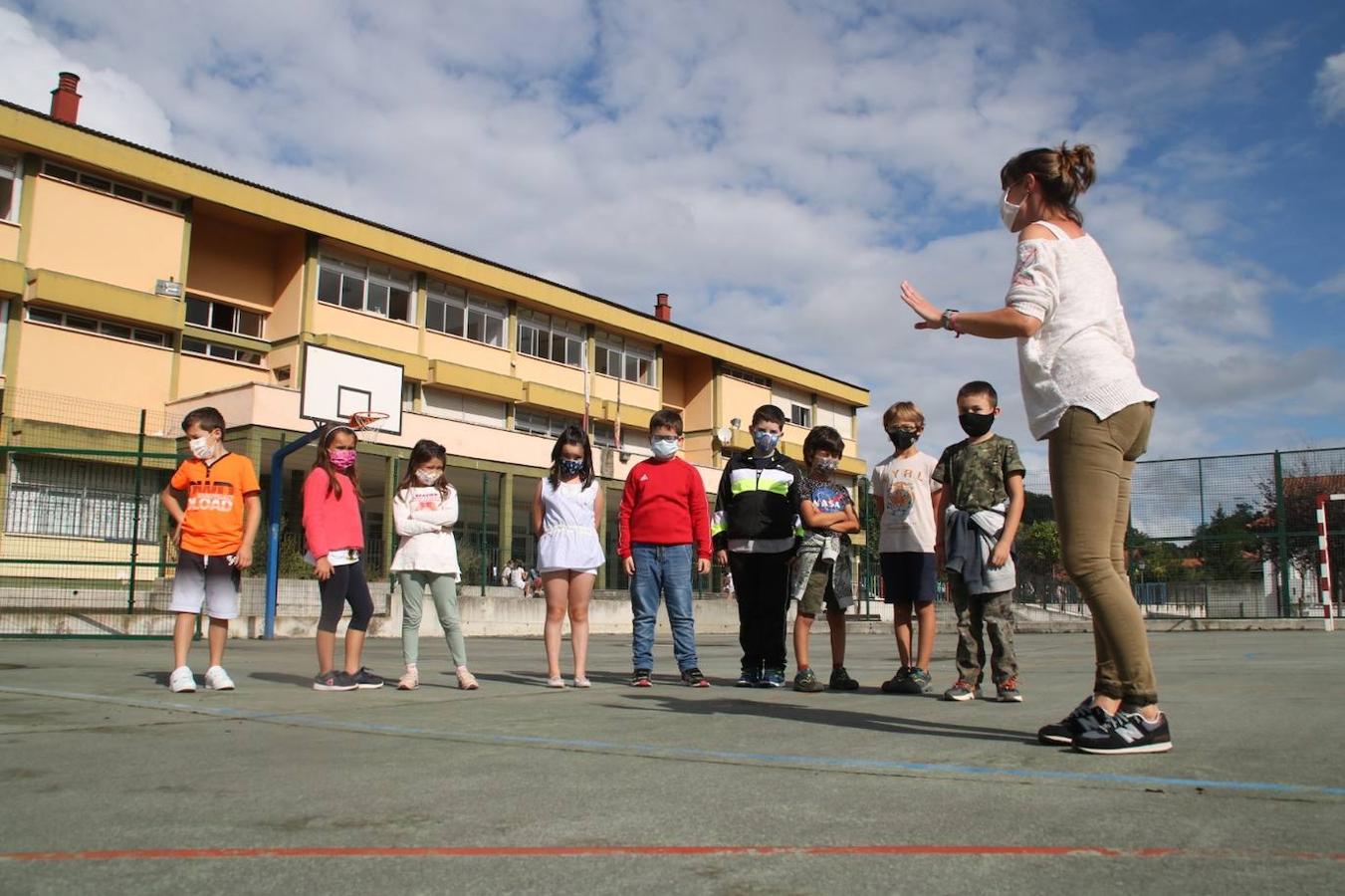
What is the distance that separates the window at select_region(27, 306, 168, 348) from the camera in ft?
90.3

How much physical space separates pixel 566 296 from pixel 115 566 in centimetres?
2978

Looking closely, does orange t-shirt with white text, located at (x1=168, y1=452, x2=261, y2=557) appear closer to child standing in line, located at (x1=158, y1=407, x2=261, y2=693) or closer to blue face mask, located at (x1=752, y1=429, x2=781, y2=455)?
child standing in line, located at (x1=158, y1=407, x2=261, y2=693)

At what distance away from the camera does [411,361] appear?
36.7 metres

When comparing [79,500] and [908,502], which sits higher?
[79,500]

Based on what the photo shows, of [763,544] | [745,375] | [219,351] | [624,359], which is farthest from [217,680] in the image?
[745,375]

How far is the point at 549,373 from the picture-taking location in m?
42.9

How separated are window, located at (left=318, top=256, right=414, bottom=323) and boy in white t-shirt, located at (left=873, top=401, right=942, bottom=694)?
30582 millimetres

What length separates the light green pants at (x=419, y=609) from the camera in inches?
274

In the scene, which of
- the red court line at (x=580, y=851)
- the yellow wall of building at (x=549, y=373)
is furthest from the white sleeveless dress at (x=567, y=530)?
the yellow wall of building at (x=549, y=373)

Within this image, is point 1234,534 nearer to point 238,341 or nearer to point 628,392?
point 238,341

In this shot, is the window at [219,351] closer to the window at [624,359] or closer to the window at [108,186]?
the window at [108,186]

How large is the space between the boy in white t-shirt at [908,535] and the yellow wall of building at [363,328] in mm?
30000

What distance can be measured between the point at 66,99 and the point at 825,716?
3435cm

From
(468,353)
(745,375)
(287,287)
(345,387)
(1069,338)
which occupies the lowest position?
(1069,338)
